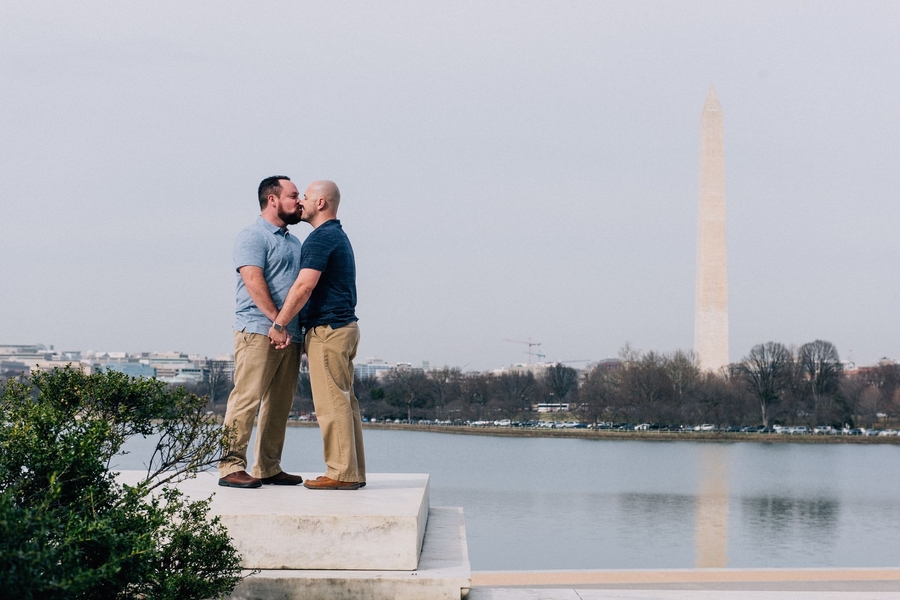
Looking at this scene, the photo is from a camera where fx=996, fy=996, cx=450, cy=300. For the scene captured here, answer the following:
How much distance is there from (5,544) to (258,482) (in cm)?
297

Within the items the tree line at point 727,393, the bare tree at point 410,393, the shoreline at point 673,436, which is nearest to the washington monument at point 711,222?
the tree line at point 727,393

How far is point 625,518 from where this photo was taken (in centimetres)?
3225

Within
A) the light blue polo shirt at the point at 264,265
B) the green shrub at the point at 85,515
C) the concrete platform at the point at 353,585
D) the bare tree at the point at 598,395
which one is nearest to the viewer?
the green shrub at the point at 85,515

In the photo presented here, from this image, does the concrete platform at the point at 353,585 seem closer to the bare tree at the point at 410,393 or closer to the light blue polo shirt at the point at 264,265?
Result: the light blue polo shirt at the point at 264,265

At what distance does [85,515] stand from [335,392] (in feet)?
7.06

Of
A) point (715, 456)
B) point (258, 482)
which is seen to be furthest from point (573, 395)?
point (258, 482)

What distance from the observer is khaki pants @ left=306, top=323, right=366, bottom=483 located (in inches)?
235

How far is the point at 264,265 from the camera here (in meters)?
6.31

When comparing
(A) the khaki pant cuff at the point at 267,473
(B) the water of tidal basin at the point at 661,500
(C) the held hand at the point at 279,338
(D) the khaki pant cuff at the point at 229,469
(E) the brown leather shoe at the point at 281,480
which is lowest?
(B) the water of tidal basin at the point at 661,500

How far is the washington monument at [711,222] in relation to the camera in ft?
199

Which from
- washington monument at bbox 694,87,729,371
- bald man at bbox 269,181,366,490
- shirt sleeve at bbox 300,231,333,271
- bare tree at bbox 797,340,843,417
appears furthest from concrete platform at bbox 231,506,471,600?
bare tree at bbox 797,340,843,417

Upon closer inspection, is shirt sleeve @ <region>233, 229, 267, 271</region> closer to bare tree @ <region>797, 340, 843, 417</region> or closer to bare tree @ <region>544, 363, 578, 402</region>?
bare tree @ <region>797, 340, 843, 417</region>

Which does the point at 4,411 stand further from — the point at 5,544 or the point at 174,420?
the point at 5,544

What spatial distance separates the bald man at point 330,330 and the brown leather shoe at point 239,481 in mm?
327
